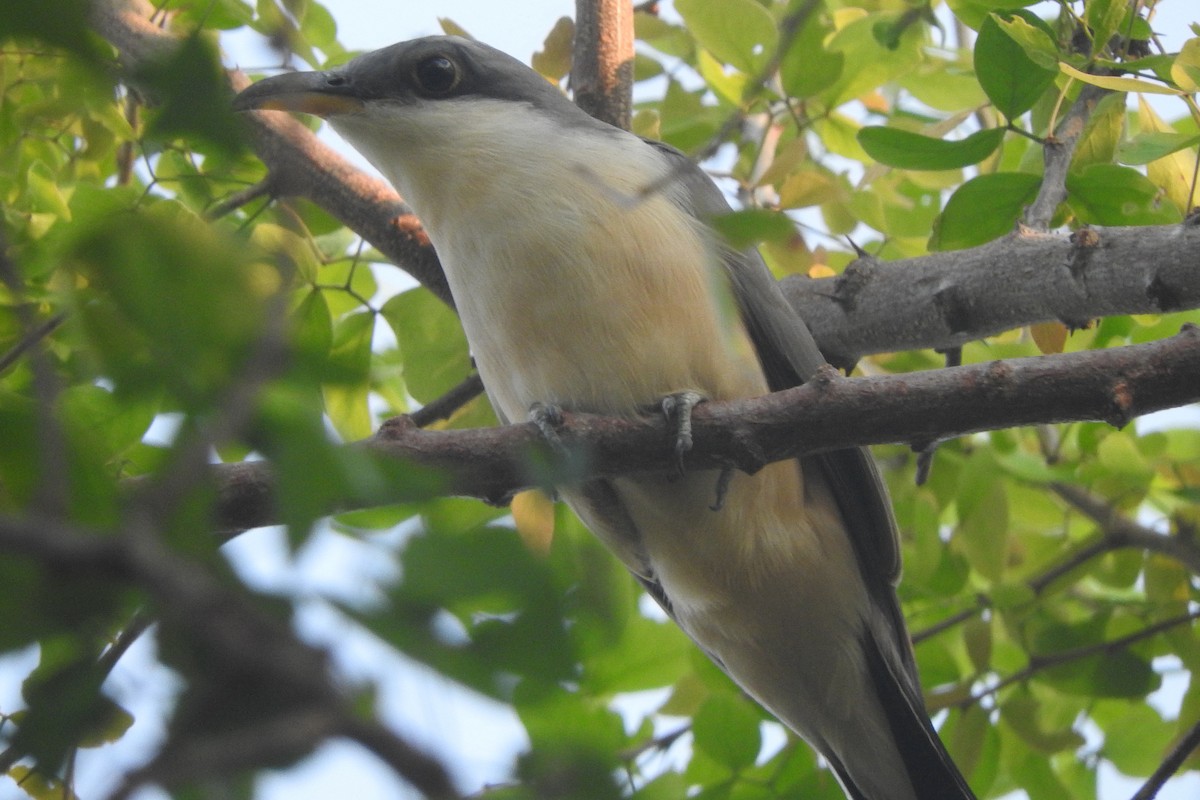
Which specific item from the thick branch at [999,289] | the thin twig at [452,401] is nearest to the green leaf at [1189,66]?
the thick branch at [999,289]

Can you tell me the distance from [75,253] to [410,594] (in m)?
0.41

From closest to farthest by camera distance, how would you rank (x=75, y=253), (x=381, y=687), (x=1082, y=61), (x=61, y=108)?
(x=381, y=687) < (x=75, y=253) < (x=61, y=108) < (x=1082, y=61)

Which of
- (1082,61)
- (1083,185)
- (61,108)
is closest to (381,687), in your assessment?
(61,108)

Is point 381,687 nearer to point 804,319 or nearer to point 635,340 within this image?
point 635,340

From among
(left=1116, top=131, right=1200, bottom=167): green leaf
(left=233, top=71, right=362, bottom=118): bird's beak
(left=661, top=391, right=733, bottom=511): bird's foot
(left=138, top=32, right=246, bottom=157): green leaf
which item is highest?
(left=233, top=71, right=362, bottom=118): bird's beak

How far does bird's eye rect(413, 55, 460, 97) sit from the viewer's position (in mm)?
3934

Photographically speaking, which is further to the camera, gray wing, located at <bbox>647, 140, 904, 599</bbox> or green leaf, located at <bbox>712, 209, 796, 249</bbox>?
gray wing, located at <bbox>647, 140, 904, 599</bbox>

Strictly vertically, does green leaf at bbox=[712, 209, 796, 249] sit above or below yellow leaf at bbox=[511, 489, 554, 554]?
above

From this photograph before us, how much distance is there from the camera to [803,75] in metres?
3.93

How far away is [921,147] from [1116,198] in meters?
0.64

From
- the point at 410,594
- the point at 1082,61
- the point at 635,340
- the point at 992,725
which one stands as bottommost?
the point at 992,725

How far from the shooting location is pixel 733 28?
379 centimetres

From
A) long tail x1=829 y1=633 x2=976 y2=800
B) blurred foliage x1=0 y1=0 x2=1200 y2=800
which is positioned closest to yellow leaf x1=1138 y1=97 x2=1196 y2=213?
blurred foliage x1=0 y1=0 x2=1200 y2=800

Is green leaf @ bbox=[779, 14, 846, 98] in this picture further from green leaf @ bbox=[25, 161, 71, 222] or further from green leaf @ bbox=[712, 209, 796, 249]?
green leaf @ bbox=[712, 209, 796, 249]
